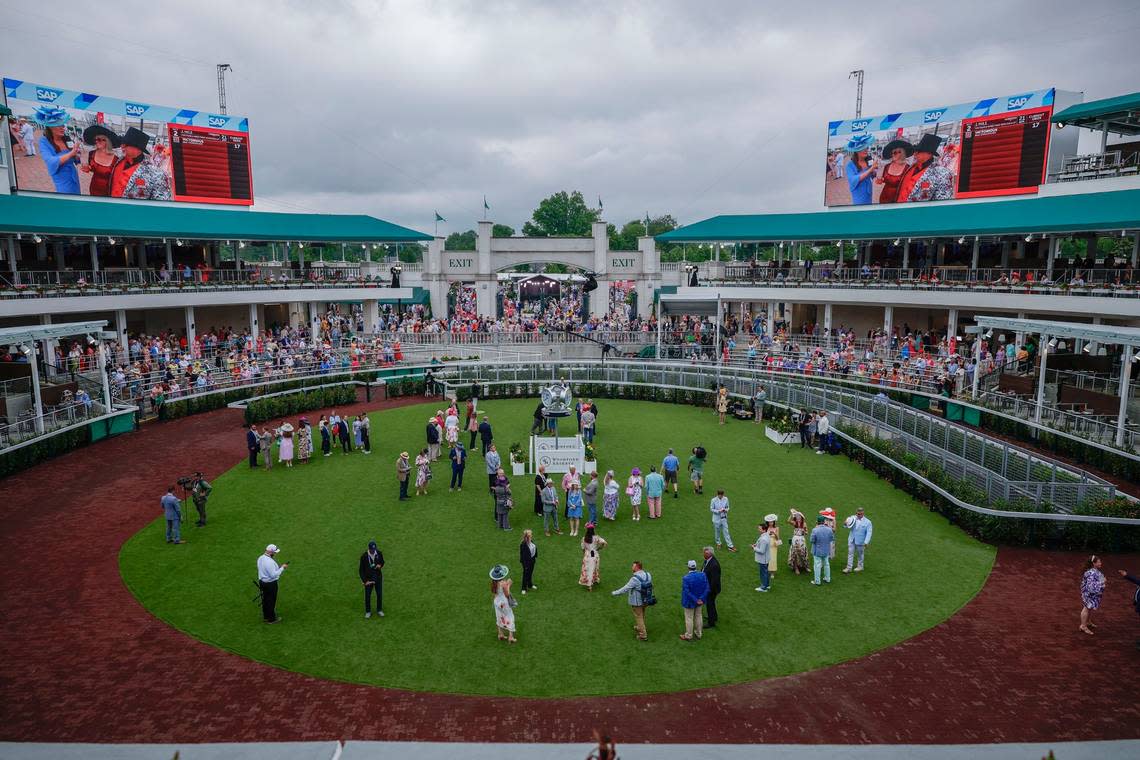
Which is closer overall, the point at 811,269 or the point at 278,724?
the point at 278,724

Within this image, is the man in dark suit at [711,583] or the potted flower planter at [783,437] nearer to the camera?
the man in dark suit at [711,583]

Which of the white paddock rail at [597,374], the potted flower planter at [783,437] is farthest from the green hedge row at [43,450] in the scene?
the potted flower planter at [783,437]

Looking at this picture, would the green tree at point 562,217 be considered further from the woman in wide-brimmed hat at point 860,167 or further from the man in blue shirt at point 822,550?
the man in blue shirt at point 822,550

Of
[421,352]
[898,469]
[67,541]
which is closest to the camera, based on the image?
[67,541]

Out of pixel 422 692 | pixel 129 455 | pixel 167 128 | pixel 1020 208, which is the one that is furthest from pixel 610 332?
pixel 422 692

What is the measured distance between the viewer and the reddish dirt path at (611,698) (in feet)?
29.6

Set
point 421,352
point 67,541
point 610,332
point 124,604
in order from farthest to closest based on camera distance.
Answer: point 610,332 → point 421,352 → point 67,541 → point 124,604

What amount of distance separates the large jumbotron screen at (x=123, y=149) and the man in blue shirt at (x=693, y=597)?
134ft

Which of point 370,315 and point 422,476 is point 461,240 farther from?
point 422,476

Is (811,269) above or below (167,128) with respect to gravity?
below

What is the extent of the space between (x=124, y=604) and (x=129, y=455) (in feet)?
36.6

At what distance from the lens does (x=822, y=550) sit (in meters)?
13.0

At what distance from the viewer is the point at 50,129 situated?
36.6m

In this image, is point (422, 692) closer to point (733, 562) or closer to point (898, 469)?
point (733, 562)
